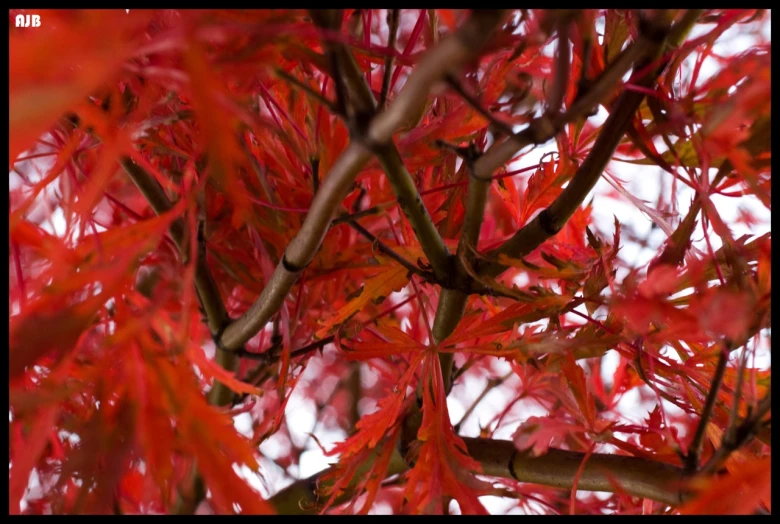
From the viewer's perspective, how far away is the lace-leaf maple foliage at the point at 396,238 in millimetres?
158

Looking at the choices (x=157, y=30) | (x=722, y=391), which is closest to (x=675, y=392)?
(x=722, y=391)

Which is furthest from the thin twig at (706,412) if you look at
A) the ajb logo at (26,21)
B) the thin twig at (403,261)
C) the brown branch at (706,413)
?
the ajb logo at (26,21)

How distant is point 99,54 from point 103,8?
0.11 feet

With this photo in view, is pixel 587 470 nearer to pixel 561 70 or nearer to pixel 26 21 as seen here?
pixel 561 70

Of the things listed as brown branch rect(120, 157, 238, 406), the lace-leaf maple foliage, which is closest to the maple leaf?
the lace-leaf maple foliage

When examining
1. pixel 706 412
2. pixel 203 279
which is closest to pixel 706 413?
pixel 706 412

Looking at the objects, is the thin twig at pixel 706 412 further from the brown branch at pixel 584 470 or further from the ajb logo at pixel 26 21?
the ajb logo at pixel 26 21

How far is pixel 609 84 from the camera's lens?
162mm

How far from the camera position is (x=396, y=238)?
0.93 ft

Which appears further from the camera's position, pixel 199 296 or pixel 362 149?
pixel 199 296

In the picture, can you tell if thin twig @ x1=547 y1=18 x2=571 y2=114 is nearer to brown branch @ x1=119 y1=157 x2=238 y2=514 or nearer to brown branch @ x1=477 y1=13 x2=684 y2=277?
brown branch @ x1=477 y1=13 x2=684 y2=277

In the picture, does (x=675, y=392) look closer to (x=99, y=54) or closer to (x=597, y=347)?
(x=597, y=347)

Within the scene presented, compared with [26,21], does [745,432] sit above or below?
below

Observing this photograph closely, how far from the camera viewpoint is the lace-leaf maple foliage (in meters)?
0.16
